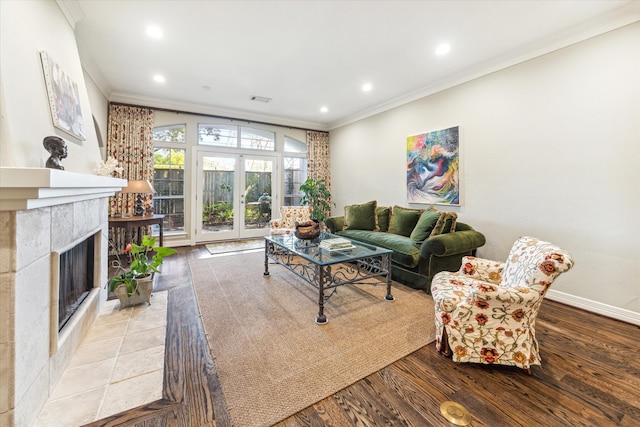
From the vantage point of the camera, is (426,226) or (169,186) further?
(169,186)

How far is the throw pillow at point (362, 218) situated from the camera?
15.0 ft

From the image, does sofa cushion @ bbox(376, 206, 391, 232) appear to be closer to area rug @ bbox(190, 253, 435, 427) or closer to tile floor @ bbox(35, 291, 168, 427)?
area rug @ bbox(190, 253, 435, 427)

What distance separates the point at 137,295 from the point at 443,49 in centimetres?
427

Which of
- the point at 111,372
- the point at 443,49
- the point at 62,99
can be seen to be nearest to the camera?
the point at 111,372

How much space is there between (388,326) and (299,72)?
3405 millimetres

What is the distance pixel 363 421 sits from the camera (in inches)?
54.7

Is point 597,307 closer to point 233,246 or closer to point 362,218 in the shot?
point 362,218

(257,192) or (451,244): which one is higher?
(257,192)

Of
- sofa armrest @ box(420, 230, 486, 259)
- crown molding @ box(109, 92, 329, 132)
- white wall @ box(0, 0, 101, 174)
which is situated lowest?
sofa armrest @ box(420, 230, 486, 259)

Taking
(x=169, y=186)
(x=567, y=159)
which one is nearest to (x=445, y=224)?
(x=567, y=159)

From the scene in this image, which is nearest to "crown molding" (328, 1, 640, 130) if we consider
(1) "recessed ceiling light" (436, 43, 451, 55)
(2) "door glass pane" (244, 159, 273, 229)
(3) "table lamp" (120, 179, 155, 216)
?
(1) "recessed ceiling light" (436, 43, 451, 55)

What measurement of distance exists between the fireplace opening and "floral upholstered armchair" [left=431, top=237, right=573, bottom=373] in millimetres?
2617

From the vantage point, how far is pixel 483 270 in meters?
2.30

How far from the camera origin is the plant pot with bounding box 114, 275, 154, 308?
2613mm
